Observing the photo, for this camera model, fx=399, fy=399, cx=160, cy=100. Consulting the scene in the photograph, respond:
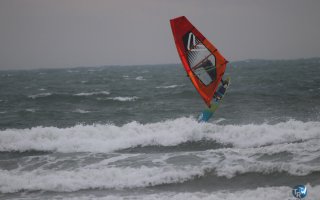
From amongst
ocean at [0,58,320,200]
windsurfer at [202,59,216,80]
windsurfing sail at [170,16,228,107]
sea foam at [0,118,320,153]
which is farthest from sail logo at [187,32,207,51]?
sea foam at [0,118,320,153]

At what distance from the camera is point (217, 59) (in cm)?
1202

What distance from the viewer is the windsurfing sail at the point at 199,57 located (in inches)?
472

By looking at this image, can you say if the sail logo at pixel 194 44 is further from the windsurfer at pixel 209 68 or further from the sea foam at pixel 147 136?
the sea foam at pixel 147 136

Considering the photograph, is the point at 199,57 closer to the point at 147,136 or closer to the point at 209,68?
the point at 209,68

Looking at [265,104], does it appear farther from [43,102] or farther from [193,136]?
[43,102]

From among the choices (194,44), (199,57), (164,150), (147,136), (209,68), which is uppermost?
(194,44)

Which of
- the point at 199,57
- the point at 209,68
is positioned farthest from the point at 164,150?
the point at 199,57

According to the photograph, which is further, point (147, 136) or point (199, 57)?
point (147, 136)

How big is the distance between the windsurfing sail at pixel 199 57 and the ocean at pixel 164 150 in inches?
94.6

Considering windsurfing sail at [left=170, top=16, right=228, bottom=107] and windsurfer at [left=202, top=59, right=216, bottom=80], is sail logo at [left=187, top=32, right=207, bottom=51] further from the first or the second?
windsurfer at [left=202, top=59, right=216, bottom=80]

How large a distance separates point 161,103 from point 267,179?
14.6 metres

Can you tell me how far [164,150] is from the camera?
14.5m

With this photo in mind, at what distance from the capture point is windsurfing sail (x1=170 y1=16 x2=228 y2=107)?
12.0m

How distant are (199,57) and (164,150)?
13.3 feet
